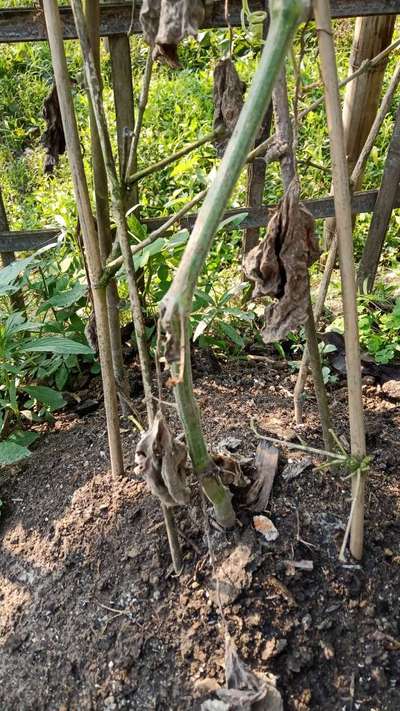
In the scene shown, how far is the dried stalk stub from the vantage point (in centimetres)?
93

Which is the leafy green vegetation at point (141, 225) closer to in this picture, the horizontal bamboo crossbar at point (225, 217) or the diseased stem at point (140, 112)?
the horizontal bamboo crossbar at point (225, 217)

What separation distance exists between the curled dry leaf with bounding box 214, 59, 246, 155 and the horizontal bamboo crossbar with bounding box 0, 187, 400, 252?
1.33 meters

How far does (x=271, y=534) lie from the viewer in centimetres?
149

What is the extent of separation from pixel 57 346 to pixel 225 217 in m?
1.21

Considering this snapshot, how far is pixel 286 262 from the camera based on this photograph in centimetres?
112

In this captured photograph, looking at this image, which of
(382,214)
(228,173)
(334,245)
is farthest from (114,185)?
(382,214)

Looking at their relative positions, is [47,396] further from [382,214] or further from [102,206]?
[382,214]

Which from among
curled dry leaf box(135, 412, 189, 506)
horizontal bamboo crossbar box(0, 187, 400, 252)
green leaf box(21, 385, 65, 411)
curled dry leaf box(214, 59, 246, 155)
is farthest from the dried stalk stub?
horizontal bamboo crossbar box(0, 187, 400, 252)

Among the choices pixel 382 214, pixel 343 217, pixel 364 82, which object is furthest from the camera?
pixel 382 214

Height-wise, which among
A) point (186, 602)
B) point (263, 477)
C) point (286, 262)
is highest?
point (286, 262)

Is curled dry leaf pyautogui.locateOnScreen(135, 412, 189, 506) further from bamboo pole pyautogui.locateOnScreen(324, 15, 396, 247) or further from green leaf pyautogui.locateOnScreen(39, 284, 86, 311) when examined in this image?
bamboo pole pyautogui.locateOnScreen(324, 15, 396, 247)

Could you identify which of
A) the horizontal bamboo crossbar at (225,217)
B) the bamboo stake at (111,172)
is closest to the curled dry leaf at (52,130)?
the bamboo stake at (111,172)

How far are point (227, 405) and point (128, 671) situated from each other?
941 mm

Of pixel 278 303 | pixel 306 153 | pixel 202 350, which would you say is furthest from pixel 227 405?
pixel 306 153
